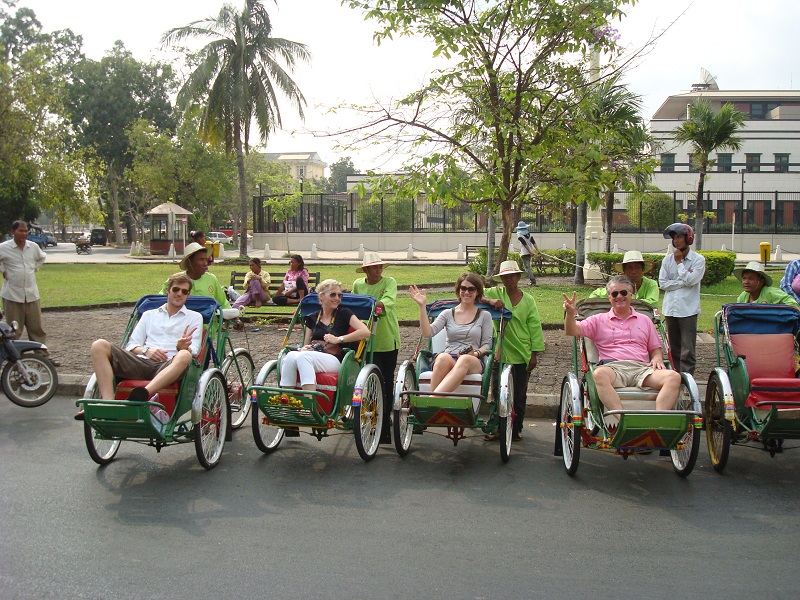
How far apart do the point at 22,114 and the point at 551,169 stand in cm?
2995

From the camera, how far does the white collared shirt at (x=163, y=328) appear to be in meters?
6.75

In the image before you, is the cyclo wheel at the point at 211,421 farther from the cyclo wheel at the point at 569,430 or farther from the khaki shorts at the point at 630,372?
the khaki shorts at the point at 630,372

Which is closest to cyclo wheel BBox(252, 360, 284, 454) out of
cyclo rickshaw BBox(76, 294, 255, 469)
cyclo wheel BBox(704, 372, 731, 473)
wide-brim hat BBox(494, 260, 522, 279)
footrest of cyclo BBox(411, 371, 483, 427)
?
cyclo rickshaw BBox(76, 294, 255, 469)

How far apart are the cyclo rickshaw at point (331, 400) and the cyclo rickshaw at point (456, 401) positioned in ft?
0.89

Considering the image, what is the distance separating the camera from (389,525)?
5148 mm

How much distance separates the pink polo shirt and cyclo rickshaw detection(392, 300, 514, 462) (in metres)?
0.78

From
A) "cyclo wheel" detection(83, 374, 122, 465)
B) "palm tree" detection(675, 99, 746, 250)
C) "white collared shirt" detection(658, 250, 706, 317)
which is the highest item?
"palm tree" detection(675, 99, 746, 250)

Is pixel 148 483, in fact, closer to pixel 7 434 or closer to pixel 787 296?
pixel 7 434

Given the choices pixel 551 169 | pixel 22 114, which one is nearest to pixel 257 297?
pixel 551 169

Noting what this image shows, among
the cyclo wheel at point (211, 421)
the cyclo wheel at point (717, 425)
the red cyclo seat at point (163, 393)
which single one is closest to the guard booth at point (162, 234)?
the cyclo wheel at point (211, 421)

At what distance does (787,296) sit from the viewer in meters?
7.41

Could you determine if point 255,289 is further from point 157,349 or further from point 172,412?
point 172,412

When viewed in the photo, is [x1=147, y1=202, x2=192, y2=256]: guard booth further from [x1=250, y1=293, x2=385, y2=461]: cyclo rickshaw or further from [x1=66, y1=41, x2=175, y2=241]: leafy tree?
[x1=250, y1=293, x2=385, y2=461]: cyclo rickshaw

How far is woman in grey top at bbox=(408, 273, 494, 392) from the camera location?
22.0 ft
